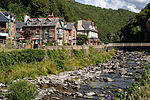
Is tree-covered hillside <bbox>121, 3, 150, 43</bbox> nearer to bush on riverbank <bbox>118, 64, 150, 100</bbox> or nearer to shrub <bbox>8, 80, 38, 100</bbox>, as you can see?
bush on riverbank <bbox>118, 64, 150, 100</bbox>

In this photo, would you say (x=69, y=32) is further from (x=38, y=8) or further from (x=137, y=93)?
(x=137, y=93)

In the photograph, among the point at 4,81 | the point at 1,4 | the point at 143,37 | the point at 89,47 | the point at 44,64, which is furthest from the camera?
the point at 143,37

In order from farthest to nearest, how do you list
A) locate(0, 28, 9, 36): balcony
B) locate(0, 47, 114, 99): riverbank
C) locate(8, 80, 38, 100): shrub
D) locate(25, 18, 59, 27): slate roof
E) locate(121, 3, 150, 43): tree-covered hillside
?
locate(121, 3, 150, 43): tree-covered hillside → locate(25, 18, 59, 27): slate roof → locate(0, 28, 9, 36): balcony → locate(0, 47, 114, 99): riverbank → locate(8, 80, 38, 100): shrub

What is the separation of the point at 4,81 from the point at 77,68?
1554 centimetres

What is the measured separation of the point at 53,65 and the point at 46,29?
70.9ft

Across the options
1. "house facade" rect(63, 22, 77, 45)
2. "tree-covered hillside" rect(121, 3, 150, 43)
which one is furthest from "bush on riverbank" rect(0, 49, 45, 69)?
"tree-covered hillside" rect(121, 3, 150, 43)

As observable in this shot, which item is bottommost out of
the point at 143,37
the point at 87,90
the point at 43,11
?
the point at 87,90

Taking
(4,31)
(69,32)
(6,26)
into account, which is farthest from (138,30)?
(4,31)

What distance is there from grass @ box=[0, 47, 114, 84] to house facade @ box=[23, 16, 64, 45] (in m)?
10.9

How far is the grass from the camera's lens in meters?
25.2

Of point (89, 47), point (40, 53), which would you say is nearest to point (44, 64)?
point (40, 53)

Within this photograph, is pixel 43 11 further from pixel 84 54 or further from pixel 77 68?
pixel 77 68

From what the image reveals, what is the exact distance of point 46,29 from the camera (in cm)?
5128

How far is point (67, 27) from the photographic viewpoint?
2415 inches
